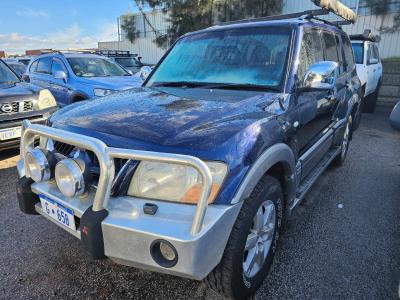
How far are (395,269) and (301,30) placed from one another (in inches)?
78.9

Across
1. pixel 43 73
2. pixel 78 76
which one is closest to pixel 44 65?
pixel 43 73

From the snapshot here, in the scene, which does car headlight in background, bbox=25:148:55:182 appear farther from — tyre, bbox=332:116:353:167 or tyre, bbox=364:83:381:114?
tyre, bbox=364:83:381:114

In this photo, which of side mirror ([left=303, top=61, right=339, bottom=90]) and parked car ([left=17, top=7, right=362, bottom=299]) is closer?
parked car ([left=17, top=7, right=362, bottom=299])

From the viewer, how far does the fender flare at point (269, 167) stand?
1678mm

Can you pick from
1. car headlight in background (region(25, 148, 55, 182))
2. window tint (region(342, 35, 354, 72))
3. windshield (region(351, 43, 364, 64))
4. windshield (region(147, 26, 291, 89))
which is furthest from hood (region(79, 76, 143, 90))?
windshield (region(351, 43, 364, 64))

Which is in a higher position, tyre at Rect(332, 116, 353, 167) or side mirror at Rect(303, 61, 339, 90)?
side mirror at Rect(303, 61, 339, 90)

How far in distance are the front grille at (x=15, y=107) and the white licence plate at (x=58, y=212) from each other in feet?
10.1

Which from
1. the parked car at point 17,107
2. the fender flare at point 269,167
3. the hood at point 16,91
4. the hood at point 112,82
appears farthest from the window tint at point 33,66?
the fender flare at point 269,167

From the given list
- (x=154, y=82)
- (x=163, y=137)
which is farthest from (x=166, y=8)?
(x=163, y=137)

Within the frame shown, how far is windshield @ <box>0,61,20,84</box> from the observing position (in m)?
5.31

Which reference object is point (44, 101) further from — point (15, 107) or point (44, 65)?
point (44, 65)

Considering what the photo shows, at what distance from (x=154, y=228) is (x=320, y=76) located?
5.70 ft

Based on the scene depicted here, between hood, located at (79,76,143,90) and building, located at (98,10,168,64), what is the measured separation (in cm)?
1640

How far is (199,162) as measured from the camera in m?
1.45
